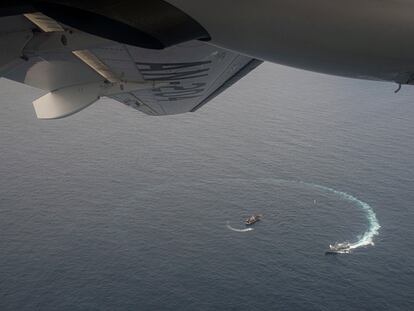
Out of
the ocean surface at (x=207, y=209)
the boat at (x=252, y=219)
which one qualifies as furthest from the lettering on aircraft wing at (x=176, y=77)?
the boat at (x=252, y=219)

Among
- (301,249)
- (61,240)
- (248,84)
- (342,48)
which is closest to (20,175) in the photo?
(61,240)

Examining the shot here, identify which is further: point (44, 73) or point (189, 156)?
point (189, 156)

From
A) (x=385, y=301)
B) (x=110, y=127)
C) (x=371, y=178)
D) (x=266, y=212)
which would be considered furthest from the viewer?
(x=110, y=127)

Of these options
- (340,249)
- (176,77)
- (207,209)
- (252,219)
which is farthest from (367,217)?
(176,77)

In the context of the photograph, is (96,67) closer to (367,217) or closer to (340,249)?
(340,249)

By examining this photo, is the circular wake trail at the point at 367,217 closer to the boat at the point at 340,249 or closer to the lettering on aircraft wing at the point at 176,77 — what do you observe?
the boat at the point at 340,249

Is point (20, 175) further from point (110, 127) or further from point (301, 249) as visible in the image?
point (301, 249)

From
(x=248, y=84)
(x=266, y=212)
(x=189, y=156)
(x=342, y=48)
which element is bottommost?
(x=266, y=212)
